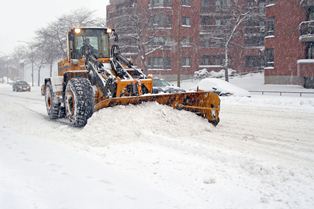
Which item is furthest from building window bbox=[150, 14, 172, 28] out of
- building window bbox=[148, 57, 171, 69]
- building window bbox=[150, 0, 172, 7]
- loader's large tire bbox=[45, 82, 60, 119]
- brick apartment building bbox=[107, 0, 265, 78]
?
loader's large tire bbox=[45, 82, 60, 119]

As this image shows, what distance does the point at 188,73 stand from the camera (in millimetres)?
51438

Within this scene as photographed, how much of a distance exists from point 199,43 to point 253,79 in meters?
11.5

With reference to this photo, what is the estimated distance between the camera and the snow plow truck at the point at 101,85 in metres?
10.4

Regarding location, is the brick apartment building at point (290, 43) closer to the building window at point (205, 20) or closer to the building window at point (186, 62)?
the building window at point (186, 62)

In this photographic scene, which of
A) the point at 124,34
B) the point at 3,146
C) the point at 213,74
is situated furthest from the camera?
the point at 213,74

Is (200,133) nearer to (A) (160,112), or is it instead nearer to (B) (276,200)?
(A) (160,112)

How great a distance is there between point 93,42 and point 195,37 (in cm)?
4000

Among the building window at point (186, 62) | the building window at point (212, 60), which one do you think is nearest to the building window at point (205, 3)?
the building window at point (212, 60)

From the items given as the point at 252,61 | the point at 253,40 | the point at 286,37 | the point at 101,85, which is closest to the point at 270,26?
the point at 286,37

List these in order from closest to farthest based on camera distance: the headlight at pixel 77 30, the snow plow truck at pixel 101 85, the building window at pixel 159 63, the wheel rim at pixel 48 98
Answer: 1. the snow plow truck at pixel 101 85
2. the headlight at pixel 77 30
3. the wheel rim at pixel 48 98
4. the building window at pixel 159 63

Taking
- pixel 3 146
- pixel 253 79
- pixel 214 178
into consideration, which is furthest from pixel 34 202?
pixel 253 79

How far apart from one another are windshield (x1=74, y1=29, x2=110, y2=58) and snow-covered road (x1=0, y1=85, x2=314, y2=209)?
9.33 feet

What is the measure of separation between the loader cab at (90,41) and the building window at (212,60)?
41.0 m

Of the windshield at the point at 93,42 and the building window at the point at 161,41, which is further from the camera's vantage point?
the building window at the point at 161,41
